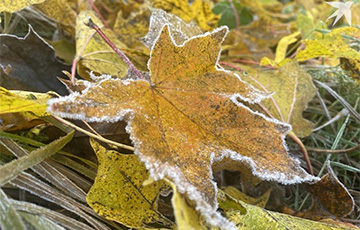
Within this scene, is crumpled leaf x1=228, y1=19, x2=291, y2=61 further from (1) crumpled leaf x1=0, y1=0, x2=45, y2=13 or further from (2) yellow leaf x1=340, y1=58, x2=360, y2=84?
(1) crumpled leaf x1=0, y1=0, x2=45, y2=13

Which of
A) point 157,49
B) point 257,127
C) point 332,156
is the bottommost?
point 332,156

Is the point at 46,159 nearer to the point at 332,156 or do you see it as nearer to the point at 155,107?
the point at 155,107

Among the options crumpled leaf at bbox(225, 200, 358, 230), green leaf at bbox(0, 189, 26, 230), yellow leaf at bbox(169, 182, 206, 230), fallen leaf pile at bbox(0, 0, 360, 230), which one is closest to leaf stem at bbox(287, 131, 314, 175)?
fallen leaf pile at bbox(0, 0, 360, 230)

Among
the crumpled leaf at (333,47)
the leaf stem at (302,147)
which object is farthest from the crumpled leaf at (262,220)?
the crumpled leaf at (333,47)

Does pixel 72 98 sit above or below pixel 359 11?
above

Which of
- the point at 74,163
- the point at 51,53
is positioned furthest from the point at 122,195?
the point at 51,53

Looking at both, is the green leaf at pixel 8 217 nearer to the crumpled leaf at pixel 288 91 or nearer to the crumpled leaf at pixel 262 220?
the crumpled leaf at pixel 262 220
